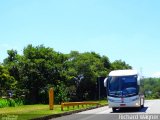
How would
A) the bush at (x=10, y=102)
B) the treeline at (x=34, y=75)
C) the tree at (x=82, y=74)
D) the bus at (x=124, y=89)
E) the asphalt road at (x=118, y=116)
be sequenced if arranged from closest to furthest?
the asphalt road at (x=118, y=116) < the bus at (x=124, y=89) < the bush at (x=10, y=102) < the treeline at (x=34, y=75) < the tree at (x=82, y=74)

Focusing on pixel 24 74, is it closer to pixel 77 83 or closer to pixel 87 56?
pixel 77 83

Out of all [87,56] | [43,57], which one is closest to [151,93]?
Result: [87,56]

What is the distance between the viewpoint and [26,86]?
2576 inches

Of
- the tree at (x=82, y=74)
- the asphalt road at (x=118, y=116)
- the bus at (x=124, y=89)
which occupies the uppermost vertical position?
the tree at (x=82, y=74)

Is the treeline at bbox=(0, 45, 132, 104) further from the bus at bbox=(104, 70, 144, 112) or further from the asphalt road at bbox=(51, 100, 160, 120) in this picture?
the asphalt road at bbox=(51, 100, 160, 120)

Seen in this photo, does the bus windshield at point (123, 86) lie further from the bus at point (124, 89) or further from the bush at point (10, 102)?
the bush at point (10, 102)

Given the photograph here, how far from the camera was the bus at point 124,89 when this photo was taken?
31453 millimetres

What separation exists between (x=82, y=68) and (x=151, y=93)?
9615cm

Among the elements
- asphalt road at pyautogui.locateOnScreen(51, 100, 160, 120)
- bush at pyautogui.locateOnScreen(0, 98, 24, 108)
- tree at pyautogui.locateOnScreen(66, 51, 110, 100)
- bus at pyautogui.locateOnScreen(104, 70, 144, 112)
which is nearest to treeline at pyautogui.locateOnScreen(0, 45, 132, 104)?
bush at pyautogui.locateOnScreen(0, 98, 24, 108)

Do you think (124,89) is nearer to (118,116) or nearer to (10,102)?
(118,116)

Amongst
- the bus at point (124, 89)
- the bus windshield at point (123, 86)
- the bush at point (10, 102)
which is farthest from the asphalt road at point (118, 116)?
the bush at point (10, 102)

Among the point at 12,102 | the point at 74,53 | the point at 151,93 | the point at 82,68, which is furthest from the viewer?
the point at 151,93

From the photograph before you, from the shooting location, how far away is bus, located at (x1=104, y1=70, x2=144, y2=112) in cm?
3145

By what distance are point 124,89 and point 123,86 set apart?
266 millimetres
